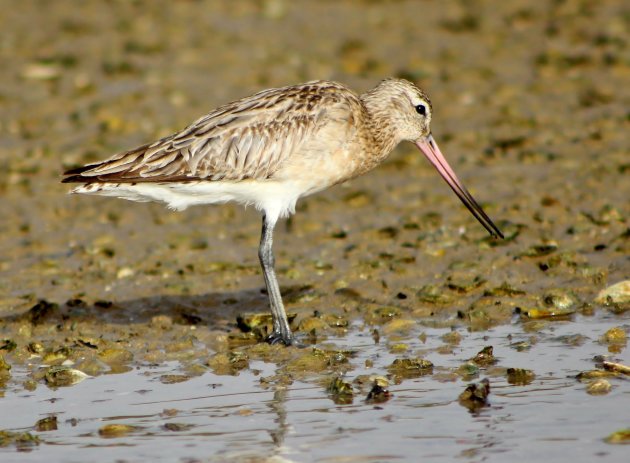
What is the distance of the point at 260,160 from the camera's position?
9422 millimetres

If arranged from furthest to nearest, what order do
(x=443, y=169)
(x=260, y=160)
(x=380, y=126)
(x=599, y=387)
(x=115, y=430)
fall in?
(x=443, y=169)
(x=380, y=126)
(x=260, y=160)
(x=599, y=387)
(x=115, y=430)

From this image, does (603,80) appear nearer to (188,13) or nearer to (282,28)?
(282,28)

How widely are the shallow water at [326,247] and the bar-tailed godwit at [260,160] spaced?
1069mm

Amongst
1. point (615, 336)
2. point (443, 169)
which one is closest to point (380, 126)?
point (443, 169)

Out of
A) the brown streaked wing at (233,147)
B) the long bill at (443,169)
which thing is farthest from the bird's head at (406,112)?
the brown streaked wing at (233,147)

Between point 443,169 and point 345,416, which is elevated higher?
point 443,169

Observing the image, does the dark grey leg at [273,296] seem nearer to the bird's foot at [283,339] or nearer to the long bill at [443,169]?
the bird's foot at [283,339]

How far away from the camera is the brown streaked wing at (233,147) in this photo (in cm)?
935

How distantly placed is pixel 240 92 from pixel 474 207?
6.80m

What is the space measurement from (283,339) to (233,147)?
1.64 meters

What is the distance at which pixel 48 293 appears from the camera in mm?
10656

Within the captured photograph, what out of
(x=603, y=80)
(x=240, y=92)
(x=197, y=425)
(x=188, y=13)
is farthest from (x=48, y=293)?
(x=188, y=13)

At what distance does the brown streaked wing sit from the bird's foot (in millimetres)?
1311

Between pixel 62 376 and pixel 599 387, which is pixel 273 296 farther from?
pixel 599 387
